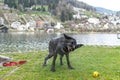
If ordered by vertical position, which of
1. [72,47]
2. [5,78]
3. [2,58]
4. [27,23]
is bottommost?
[27,23]

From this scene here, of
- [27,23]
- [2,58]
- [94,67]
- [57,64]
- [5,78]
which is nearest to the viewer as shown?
[5,78]

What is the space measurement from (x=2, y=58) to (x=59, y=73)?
8029 millimetres

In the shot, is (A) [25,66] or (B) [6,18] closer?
(A) [25,66]

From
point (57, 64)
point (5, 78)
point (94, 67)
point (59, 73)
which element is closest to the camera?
point (5, 78)

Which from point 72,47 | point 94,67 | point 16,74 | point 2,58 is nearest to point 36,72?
point 16,74

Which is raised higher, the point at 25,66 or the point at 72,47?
the point at 72,47

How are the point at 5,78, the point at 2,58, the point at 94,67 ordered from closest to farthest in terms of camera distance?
the point at 5,78
the point at 94,67
the point at 2,58

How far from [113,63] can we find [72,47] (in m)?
5.33

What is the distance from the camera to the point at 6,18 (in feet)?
651

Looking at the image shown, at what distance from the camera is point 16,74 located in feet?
62.9

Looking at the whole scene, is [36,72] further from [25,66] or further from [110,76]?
[110,76]

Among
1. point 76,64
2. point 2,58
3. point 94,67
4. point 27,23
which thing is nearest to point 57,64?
point 76,64

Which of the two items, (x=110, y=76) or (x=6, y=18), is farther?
(x=6, y=18)

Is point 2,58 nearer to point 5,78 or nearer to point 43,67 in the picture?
point 43,67
